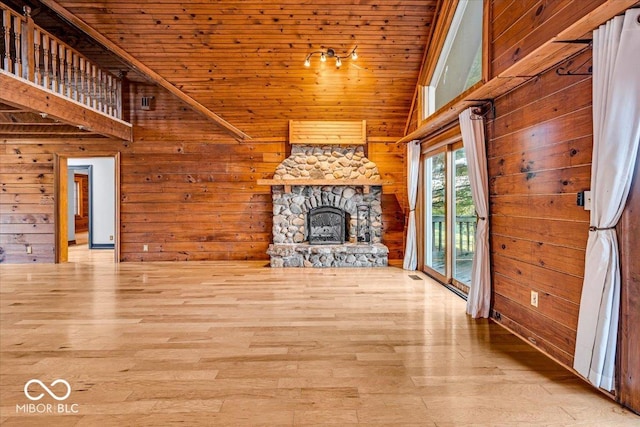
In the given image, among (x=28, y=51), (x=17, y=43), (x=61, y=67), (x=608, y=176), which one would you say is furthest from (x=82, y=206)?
(x=608, y=176)

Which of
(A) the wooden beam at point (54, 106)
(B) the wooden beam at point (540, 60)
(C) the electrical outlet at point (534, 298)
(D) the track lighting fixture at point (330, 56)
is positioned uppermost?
(D) the track lighting fixture at point (330, 56)

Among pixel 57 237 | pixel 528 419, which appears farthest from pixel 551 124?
pixel 57 237

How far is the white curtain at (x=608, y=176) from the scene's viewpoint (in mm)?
1932

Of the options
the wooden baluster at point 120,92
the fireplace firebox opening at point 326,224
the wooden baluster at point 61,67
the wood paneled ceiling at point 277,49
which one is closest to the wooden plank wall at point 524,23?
the wood paneled ceiling at point 277,49

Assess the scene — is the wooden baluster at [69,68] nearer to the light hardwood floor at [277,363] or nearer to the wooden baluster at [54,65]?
the wooden baluster at [54,65]

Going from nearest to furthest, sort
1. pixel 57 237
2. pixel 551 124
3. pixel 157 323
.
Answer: pixel 551 124
pixel 157 323
pixel 57 237

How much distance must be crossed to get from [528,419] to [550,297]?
1.08m

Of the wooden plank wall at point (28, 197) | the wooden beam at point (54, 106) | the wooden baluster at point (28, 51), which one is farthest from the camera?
the wooden plank wall at point (28, 197)

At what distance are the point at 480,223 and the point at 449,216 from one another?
4.19 ft

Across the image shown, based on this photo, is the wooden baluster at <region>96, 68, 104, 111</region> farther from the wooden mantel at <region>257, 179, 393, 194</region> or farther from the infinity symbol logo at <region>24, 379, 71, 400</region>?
the infinity symbol logo at <region>24, 379, 71, 400</region>

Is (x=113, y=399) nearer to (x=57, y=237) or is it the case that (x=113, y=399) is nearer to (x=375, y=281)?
(x=375, y=281)

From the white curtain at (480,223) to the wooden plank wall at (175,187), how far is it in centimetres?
310

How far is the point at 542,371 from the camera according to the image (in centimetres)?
240

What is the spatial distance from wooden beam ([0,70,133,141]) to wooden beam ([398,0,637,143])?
471cm
